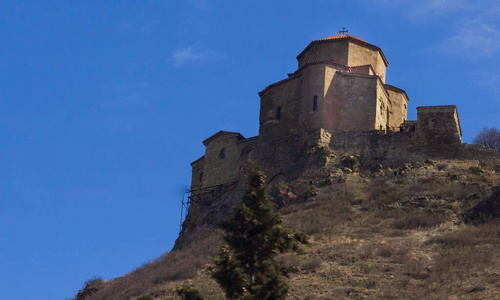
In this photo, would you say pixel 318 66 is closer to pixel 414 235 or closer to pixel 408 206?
pixel 408 206

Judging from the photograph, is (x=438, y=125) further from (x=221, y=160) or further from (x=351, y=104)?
(x=221, y=160)

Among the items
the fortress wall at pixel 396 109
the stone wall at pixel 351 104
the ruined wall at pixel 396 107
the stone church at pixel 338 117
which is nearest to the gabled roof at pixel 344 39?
the stone church at pixel 338 117

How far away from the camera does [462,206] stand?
34.4m

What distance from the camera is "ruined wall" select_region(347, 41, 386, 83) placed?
141 ft

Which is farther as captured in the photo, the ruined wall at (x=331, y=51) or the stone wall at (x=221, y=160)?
the stone wall at (x=221, y=160)

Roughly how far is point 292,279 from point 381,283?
10.6 ft

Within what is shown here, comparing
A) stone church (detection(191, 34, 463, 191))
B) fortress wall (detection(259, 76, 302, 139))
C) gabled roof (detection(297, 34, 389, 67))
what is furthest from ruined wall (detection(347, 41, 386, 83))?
fortress wall (detection(259, 76, 302, 139))

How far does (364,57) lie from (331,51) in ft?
6.27

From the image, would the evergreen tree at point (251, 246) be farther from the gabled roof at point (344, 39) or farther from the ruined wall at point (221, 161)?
the gabled roof at point (344, 39)

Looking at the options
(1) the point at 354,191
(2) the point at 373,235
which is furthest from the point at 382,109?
(2) the point at 373,235

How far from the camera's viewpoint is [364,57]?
1715 inches

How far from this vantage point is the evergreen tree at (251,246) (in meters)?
19.2

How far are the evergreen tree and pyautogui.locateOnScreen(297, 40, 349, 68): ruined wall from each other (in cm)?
2387

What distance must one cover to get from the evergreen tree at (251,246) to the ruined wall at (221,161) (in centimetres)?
2313
